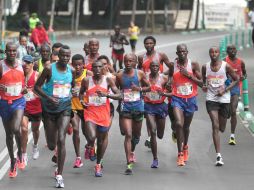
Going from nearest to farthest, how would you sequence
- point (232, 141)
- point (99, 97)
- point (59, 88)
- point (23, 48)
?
point (59, 88) < point (99, 97) < point (232, 141) < point (23, 48)

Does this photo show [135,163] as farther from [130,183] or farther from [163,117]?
[130,183]

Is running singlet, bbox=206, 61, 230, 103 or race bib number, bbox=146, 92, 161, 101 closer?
race bib number, bbox=146, 92, 161, 101

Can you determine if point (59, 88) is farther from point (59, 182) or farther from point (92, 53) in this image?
point (92, 53)

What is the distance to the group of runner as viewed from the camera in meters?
12.5

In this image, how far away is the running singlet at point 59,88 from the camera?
40.7 feet

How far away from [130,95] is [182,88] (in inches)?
38.8

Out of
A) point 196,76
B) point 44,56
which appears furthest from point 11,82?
point 196,76

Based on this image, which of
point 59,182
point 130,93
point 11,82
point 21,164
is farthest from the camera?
point 21,164

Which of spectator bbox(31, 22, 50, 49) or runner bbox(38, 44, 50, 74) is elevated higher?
runner bbox(38, 44, 50, 74)

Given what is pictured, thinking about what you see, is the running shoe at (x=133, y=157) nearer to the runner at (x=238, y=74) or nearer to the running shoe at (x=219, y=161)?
the running shoe at (x=219, y=161)

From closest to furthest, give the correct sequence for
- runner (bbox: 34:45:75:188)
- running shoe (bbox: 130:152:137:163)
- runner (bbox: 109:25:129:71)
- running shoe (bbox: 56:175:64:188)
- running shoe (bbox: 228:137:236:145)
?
Result: running shoe (bbox: 56:175:64:188) < runner (bbox: 34:45:75:188) < running shoe (bbox: 130:152:137:163) < running shoe (bbox: 228:137:236:145) < runner (bbox: 109:25:129:71)

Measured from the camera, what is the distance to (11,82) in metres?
12.7

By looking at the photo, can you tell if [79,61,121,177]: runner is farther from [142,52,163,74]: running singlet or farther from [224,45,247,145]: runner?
[224,45,247,145]: runner

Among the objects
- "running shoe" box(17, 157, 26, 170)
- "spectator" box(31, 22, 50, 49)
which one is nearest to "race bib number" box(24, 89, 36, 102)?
"running shoe" box(17, 157, 26, 170)
